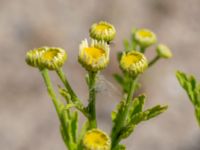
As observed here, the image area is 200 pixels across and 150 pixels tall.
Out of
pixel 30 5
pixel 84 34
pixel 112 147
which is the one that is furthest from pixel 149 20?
pixel 112 147

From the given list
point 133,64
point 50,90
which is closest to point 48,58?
point 50,90

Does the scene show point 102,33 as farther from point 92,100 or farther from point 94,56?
point 92,100

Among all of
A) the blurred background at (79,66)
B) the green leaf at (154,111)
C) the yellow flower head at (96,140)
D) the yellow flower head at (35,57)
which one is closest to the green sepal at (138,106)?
the green leaf at (154,111)

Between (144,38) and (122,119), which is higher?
(144,38)

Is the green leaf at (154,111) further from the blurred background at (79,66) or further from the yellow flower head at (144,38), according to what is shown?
the blurred background at (79,66)

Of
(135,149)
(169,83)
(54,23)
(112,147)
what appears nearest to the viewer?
(112,147)

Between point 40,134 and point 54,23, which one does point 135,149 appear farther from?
point 54,23

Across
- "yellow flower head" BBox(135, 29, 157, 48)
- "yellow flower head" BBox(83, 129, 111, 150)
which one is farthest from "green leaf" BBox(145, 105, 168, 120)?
"yellow flower head" BBox(135, 29, 157, 48)
